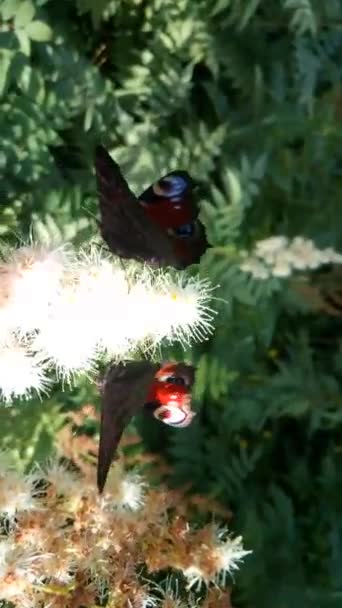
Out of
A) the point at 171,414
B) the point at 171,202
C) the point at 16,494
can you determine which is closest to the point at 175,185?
the point at 171,202

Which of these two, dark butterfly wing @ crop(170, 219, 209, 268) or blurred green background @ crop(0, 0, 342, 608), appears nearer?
dark butterfly wing @ crop(170, 219, 209, 268)

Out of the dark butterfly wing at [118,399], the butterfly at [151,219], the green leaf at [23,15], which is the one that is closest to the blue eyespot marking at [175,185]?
the butterfly at [151,219]

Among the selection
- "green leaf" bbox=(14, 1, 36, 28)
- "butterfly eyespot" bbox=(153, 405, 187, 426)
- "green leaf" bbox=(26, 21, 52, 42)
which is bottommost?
"butterfly eyespot" bbox=(153, 405, 187, 426)

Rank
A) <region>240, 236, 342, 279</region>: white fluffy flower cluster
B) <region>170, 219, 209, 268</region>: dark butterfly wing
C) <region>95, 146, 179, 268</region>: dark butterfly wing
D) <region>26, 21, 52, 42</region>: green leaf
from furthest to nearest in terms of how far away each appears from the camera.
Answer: <region>240, 236, 342, 279</region>: white fluffy flower cluster < <region>26, 21, 52, 42</region>: green leaf < <region>170, 219, 209, 268</region>: dark butterfly wing < <region>95, 146, 179, 268</region>: dark butterfly wing

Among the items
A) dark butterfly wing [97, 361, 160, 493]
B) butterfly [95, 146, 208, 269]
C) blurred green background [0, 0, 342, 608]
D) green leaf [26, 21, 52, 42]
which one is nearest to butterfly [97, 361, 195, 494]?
dark butterfly wing [97, 361, 160, 493]

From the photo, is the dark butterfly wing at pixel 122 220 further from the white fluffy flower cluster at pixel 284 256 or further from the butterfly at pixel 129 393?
the white fluffy flower cluster at pixel 284 256

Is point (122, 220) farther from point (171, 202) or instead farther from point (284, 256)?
point (284, 256)

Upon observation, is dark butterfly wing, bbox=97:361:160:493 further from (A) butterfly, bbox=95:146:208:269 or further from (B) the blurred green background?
(B) the blurred green background
